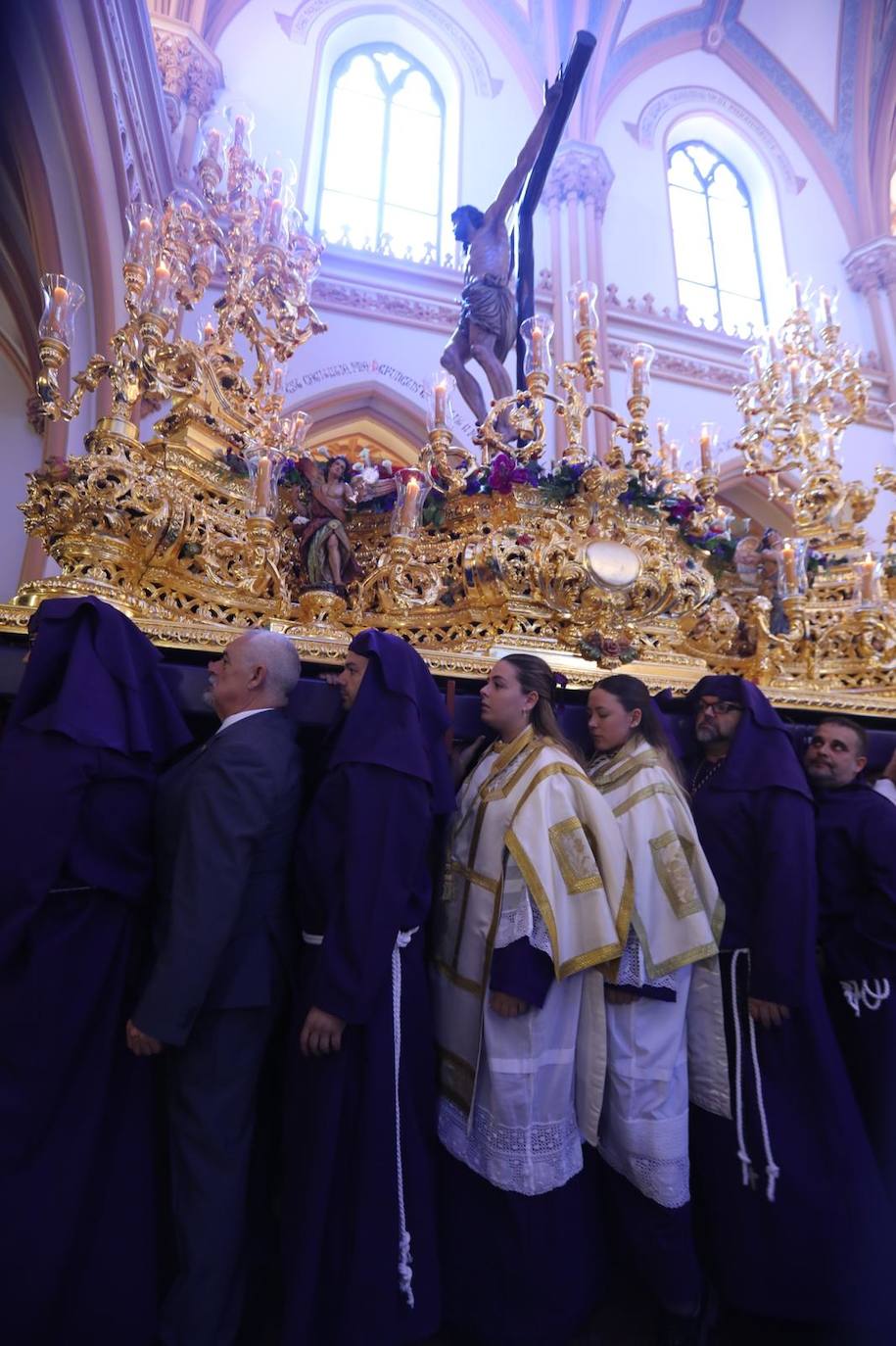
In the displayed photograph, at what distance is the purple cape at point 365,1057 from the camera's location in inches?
58.5

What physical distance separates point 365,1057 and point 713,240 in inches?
542

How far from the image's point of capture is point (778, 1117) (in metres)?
1.89

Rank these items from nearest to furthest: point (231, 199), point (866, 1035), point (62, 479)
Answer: point (866, 1035), point (62, 479), point (231, 199)

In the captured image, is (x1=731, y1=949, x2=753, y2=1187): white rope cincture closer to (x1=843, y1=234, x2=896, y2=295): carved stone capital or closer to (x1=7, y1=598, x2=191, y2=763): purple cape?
(x1=7, y1=598, x2=191, y2=763): purple cape

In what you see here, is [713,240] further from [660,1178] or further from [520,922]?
[660,1178]

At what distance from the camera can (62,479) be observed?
253 cm

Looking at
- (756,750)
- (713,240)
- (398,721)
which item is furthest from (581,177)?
(398,721)

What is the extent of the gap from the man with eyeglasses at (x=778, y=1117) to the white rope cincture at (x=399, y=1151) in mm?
911

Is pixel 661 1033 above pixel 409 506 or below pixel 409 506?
below

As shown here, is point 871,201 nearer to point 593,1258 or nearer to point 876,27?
point 876,27

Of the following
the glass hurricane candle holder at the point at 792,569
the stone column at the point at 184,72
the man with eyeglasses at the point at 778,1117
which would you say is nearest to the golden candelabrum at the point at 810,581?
the glass hurricane candle holder at the point at 792,569

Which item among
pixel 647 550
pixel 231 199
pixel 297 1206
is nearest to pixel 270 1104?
pixel 297 1206

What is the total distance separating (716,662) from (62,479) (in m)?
3.01

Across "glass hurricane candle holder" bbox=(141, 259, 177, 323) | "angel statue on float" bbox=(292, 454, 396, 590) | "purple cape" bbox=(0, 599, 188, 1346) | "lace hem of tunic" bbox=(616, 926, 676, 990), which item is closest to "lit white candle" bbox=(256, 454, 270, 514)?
"angel statue on float" bbox=(292, 454, 396, 590)
